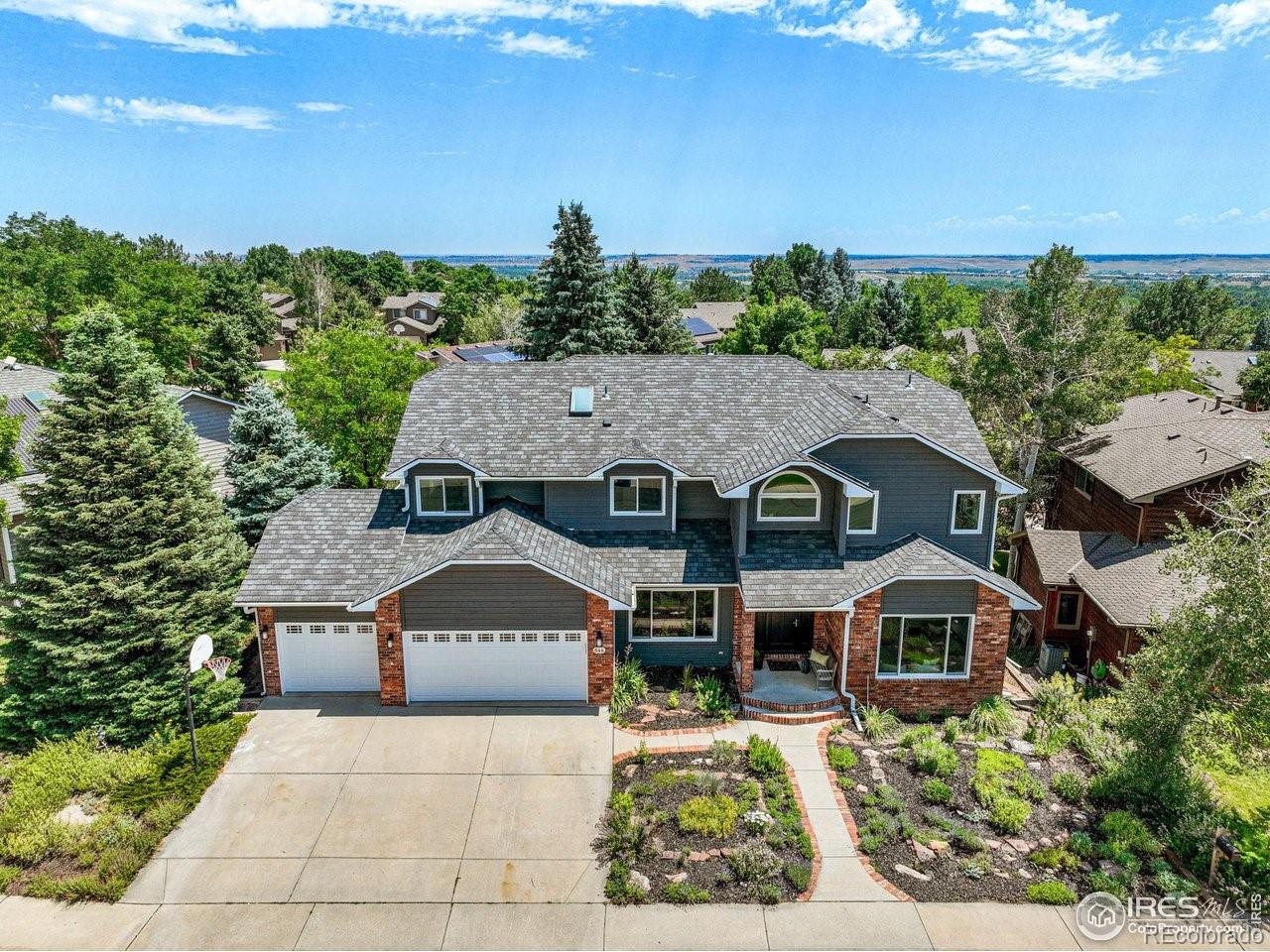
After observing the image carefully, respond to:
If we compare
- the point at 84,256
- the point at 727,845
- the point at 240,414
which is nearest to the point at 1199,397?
the point at 727,845

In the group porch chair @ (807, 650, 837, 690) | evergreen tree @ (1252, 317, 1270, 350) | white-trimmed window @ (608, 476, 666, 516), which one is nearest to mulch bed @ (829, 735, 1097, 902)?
porch chair @ (807, 650, 837, 690)

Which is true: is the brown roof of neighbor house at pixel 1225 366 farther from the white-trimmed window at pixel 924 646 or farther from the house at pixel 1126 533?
the white-trimmed window at pixel 924 646

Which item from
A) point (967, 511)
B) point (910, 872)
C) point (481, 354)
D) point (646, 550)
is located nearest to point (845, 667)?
point (967, 511)

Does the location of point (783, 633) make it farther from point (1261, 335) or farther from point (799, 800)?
point (1261, 335)

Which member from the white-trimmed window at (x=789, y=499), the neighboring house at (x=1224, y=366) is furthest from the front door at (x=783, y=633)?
the neighboring house at (x=1224, y=366)

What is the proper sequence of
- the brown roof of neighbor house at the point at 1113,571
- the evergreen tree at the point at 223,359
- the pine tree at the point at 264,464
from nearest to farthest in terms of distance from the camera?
the brown roof of neighbor house at the point at 1113,571
the pine tree at the point at 264,464
the evergreen tree at the point at 223,359

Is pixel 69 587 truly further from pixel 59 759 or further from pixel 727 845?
pixel 727 845

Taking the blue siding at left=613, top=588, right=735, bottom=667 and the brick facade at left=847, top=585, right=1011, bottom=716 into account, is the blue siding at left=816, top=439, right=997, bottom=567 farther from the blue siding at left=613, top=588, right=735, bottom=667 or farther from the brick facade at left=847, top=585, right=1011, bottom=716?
the blue siding at left=613, top=588, right=735, bottom=667
